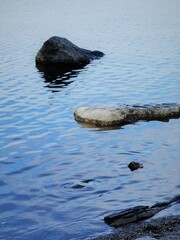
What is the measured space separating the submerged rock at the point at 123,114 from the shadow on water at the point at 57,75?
675cm

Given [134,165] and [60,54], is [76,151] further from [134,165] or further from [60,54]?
[60,54]

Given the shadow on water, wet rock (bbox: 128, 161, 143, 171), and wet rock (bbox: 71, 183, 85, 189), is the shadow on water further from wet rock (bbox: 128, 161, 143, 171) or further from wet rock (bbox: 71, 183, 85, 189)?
wet rock (bbox: 71, 183, 85, 189)

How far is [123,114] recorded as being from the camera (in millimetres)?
16484

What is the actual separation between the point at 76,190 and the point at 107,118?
5.93m

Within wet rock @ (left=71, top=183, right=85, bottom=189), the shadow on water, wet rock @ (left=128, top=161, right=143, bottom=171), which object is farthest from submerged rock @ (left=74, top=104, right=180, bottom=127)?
the shadow on water

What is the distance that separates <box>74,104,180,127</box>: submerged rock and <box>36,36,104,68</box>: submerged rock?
44.0 feet

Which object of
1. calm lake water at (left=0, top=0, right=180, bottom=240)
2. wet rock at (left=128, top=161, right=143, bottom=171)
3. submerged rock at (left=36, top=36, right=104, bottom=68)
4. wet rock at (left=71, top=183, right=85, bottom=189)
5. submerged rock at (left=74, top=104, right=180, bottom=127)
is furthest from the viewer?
submerged rock at (left=36, top=36, right=104, bottom=68)

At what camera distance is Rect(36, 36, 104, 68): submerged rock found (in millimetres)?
29594

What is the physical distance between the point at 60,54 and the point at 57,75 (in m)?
3.35

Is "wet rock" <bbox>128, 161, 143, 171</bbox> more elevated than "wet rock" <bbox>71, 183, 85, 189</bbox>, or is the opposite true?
"wet rock" <bbox>71, 183, 85, 189</bbox>

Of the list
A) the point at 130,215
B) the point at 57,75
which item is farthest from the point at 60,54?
the point at 130,215

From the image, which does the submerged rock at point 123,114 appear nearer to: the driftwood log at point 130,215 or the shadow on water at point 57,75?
the shadow on water at point 57,75

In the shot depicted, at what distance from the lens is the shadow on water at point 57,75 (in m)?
24.4

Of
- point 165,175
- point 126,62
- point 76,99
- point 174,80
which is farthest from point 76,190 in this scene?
point 126,62
